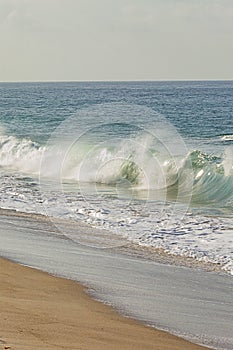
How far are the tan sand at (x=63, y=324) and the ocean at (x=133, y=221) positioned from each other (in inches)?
12.2

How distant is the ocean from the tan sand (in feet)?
1.01

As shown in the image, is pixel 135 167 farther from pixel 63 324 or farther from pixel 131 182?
pixel 63 324

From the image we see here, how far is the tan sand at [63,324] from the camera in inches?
209

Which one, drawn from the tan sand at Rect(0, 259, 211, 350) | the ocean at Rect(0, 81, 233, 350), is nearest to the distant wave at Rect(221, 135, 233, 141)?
the ocean at Rect(0, 81, 233, 350)

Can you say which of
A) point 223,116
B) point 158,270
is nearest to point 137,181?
point 158,270

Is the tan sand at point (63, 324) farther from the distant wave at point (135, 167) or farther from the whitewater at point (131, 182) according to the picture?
the distant wave at point (135, 167)

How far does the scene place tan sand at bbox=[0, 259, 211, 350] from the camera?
17.4 ft

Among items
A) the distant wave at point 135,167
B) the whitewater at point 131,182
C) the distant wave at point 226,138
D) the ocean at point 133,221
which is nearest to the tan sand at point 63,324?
the ocean at point 133,221

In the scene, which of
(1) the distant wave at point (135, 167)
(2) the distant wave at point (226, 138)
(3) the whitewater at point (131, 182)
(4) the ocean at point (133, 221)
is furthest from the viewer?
(2) the distant wave at point (226, 138)

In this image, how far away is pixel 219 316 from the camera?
677 cm

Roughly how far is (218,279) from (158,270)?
72 centimetres

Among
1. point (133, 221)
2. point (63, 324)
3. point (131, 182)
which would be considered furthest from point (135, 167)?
point (63, 324)

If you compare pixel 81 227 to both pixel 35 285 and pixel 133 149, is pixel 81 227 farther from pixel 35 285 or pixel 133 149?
pixel 133 149

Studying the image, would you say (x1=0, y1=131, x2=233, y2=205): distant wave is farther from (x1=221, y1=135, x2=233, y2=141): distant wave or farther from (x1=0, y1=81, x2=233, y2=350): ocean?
(x1=221, y1=135, x2=233, y2=141): distant wave
